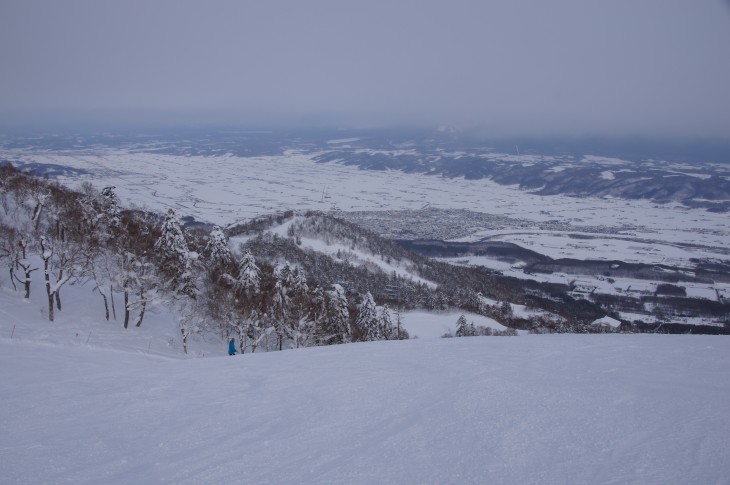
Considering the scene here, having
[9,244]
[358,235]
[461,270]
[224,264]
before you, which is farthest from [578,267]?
[9,244]

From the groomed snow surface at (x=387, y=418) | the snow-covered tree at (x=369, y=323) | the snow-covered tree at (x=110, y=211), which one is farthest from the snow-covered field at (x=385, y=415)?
the snow-covered tree at (x=110, y=211)

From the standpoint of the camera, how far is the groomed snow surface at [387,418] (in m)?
4.17

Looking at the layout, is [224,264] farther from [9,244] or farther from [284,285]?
[9,244]

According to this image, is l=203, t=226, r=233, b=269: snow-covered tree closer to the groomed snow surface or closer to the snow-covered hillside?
the groomed snow surface

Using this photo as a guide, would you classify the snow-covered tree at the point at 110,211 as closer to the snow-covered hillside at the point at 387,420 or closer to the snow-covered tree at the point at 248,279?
the snow-covered tree at the point at 248,279

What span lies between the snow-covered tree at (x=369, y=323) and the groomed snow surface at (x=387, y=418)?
81.4ft

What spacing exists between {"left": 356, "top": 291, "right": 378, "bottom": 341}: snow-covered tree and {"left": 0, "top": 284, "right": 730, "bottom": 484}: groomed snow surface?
24823mm

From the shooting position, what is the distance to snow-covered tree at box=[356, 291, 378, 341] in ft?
111

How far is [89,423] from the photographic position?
568 centimetres

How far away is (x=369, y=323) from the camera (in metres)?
34.3

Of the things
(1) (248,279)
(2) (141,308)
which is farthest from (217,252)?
(2) (141,308)

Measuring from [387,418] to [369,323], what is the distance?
1148 inches

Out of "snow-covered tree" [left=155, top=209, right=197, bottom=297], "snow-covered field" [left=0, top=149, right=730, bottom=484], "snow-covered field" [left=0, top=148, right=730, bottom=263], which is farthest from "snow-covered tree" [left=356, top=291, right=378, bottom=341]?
"snow-covered field" [left=0, top=148, right=730, bottom=263]

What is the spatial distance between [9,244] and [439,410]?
92.2ft
